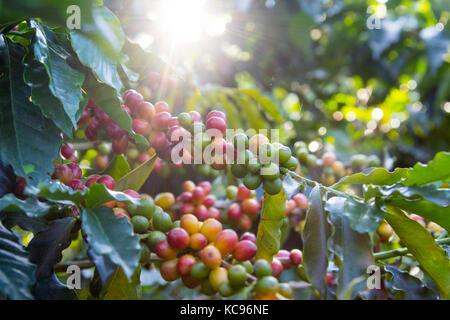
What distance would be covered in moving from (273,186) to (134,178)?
1.14 ft

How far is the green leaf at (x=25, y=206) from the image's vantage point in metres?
0.62

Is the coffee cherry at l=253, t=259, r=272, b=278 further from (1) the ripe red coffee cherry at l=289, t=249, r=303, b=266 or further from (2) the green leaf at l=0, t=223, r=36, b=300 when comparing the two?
(2) the green leaf at l=0, t=223, r=36, b=300


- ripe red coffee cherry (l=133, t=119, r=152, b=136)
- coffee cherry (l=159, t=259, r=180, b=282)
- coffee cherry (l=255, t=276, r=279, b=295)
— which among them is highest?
ripe red coffee cherry (l=133, t=119, r=152, b=136)

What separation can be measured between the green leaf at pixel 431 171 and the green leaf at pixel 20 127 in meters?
0.68

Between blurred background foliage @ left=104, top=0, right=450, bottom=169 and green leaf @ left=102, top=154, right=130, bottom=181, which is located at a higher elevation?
blurred background foliage @ left=104, top=0, right=450, bottom=169

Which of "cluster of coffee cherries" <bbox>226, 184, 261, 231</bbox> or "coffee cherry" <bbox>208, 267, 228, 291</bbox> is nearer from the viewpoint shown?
"coffee cherry" <bbox>208, 267, 228, 291</bbox>

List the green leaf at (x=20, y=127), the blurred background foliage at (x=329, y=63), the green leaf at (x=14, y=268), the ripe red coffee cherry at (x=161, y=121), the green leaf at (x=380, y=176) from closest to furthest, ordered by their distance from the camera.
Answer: the green leaf at (x=14, y=268), the green leaf at (x=20, y=127), the green leaf at (x=380, y=176), the ripe red coffee cherry at (x=161, y=121), the blurred background foliage at (x=329, y=63)

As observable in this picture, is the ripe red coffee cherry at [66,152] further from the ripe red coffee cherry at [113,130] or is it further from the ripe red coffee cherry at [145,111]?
the ripe red coffee cherry at [145,111]

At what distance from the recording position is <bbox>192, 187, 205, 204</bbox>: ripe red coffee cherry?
43.8 inches

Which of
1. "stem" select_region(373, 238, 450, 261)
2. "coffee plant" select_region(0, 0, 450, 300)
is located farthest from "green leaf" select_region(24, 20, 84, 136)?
"stem" select_region(373, 238, 450, 261)

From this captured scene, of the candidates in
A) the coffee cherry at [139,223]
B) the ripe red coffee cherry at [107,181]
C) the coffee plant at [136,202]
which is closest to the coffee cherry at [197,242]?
the coffee plant at [136,202]

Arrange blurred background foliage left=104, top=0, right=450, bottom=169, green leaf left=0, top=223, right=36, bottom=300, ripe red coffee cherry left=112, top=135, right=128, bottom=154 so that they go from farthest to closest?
1. blurred background foliage left=104, top=0, right=450, bottom=169
2. ripe red coffee cherry left=112, top=135, right=128, bottom=154
3. green leaf left=0, top=223, right=36, bottom=300

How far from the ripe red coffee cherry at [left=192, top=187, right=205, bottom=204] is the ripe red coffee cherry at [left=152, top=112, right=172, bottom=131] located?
255mm
